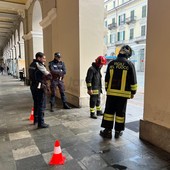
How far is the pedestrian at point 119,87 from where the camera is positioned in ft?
10.7

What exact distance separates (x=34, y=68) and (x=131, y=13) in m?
28.6

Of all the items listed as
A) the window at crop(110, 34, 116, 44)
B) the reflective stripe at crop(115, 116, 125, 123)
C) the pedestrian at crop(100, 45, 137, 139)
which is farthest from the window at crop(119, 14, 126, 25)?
the reflective stripe at crop(115, 116, 125, 123)

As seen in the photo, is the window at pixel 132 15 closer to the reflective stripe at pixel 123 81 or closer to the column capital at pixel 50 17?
the column capital at pixel 50 17

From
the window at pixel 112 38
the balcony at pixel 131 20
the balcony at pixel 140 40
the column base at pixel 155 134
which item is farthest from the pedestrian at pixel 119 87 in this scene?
the window at pixel 112 38

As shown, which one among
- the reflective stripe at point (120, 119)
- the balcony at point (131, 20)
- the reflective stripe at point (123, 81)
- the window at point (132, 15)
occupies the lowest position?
the reflective stripe at point (120, 119)

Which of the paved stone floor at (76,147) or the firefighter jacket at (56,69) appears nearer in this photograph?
the paved stone floor at (76,147)

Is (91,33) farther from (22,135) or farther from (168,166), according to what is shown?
(168,166)

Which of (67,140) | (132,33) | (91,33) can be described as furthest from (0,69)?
(67,140)

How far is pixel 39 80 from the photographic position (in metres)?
3.94

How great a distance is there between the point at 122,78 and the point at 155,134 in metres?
1.12

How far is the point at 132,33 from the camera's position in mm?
29625

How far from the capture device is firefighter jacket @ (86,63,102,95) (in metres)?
4.54

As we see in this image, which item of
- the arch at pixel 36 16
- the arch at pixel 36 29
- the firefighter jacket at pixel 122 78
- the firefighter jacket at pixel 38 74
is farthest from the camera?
the arch at pixel 36 29

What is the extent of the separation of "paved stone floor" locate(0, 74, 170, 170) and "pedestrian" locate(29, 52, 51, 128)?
41 centimetres
